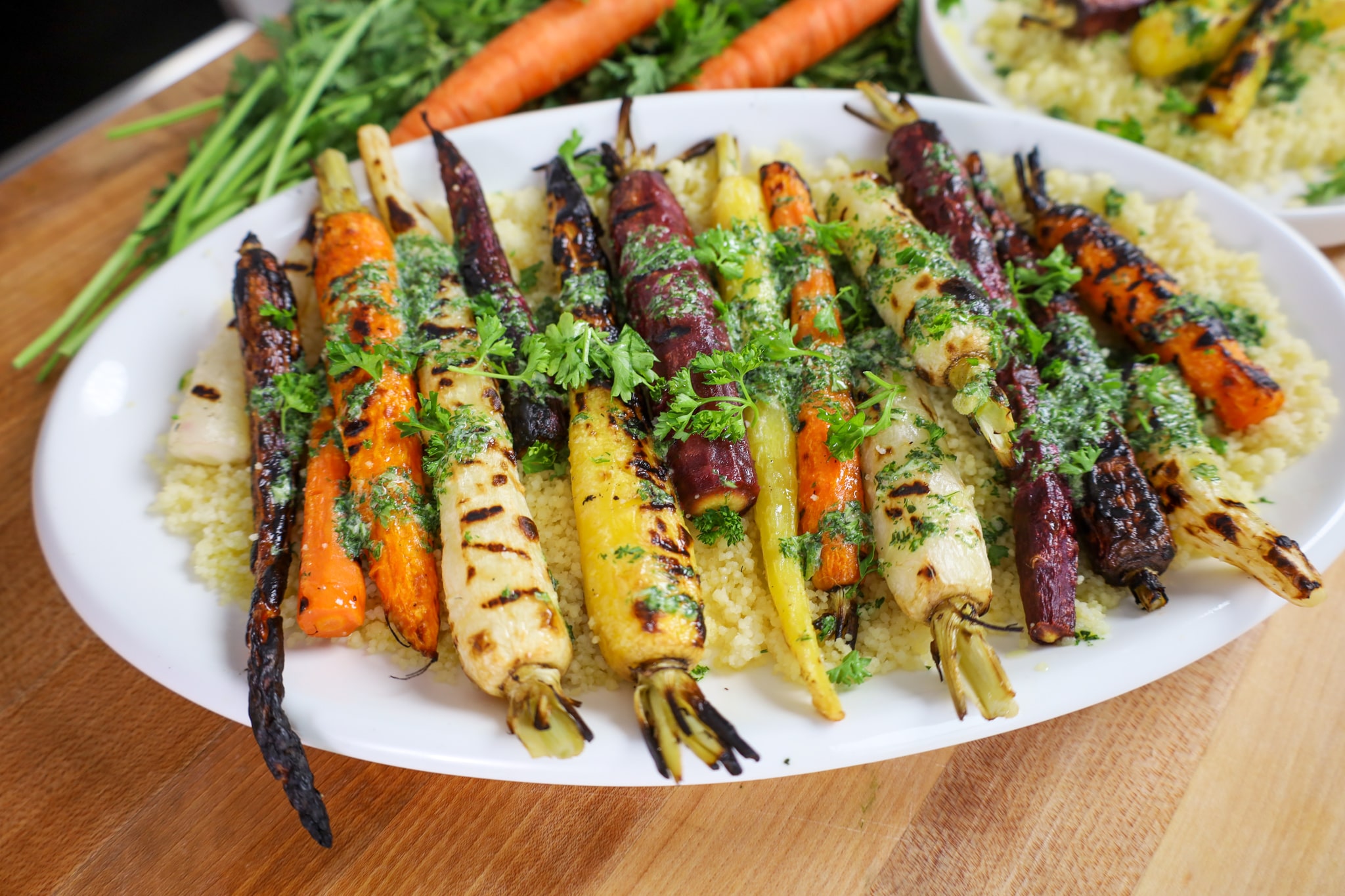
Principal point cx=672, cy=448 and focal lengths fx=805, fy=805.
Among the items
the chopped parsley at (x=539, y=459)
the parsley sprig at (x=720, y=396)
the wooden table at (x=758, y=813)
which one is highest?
the parsley sprig at (x=720, y=396)

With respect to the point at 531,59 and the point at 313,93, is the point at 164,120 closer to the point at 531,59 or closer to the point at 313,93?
the point at 313,93

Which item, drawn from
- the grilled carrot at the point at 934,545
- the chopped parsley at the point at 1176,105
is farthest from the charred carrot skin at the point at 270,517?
the chopped parsley at the point at 1176,105

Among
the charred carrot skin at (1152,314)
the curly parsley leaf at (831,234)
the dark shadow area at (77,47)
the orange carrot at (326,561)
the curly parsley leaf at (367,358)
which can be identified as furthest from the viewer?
the dark shadow area at (77,47)

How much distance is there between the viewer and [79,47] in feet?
17.2

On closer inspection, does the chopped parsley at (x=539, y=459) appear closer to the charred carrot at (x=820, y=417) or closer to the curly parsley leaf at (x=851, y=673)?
the charred carrot at (x=820, y=417)

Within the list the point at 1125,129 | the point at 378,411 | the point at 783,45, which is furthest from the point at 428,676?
the point at 1125,129

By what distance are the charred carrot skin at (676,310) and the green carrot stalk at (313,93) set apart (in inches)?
61.0

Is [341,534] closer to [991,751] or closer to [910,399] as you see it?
[910,399]

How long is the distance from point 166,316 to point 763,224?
6.65 ft

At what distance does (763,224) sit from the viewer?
2.77m

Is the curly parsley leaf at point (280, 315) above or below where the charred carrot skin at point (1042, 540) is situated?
above

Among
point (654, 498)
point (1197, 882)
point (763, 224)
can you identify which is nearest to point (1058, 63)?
point (763, 224)

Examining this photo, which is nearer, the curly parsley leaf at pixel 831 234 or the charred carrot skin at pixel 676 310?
the charred carrot skin at pixel 676 310

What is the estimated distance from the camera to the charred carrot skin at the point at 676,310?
2.16m
